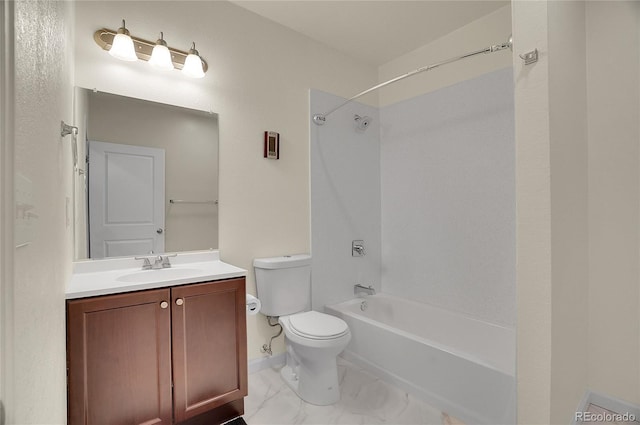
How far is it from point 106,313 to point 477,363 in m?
1.86

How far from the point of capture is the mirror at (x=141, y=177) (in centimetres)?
170

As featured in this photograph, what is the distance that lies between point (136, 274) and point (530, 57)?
2.19 metres

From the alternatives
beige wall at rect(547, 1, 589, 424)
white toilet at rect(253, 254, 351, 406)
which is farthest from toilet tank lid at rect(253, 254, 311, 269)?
beige wall at rect(547, 1, 589, 424)

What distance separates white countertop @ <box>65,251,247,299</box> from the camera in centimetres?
135

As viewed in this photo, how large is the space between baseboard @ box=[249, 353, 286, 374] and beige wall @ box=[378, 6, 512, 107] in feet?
8.12

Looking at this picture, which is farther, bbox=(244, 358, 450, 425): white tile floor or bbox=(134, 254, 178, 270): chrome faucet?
bbox=(134, 254, 178, 270): chrome faucet

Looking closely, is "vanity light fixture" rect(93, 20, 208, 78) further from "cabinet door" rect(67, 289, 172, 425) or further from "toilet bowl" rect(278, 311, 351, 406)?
"toilet bowl" rect(278, 311, 351, 406)

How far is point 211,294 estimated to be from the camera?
160 cm

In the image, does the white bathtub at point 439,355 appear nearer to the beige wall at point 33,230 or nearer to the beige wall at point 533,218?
the beige wall at point 533,218

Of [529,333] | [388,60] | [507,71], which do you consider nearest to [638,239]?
[529,333]

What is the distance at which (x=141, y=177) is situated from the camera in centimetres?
187

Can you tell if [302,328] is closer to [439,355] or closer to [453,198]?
[439,355]

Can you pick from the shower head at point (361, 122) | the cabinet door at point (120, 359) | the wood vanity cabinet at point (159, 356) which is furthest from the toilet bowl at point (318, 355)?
the shower head at point (361, 122)

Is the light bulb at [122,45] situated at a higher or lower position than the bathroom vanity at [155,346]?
higher
